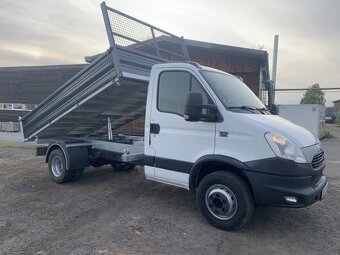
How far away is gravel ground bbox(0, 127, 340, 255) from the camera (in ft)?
14.1

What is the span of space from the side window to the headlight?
126 centimetres

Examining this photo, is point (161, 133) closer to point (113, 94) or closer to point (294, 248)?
point (113, 94)

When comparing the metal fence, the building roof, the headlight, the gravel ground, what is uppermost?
the building roof

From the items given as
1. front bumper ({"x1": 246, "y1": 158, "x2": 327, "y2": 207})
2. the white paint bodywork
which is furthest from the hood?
front bumper ({"x1": 246, "y1": 158, "x2": 327, "y2": 207})

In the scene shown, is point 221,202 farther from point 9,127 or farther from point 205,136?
point 9,127

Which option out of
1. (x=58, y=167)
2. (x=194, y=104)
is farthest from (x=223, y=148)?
(x=58, y=167)

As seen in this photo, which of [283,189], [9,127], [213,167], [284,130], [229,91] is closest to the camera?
[283,189]

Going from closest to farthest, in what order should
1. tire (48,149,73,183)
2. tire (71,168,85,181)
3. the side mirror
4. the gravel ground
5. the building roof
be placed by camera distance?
the gravel ground → the side mirror → tire (48,149,73,183) → tire (71,168,85,181) → the building roof

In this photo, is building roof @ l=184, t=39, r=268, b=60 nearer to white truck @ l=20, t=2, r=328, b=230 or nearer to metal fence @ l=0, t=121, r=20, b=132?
white truck @ l=20, t=2, r=328, b=230

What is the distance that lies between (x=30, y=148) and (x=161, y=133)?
10.1 meters

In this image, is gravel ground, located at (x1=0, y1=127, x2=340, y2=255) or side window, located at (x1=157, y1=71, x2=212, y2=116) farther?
side window, located at (x1=157, y1=71, x2=212, y2=116)

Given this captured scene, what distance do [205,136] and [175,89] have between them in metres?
1.01

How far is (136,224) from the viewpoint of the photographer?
5.05m

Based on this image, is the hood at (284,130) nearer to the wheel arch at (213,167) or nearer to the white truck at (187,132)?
the white truck at (187,132)
